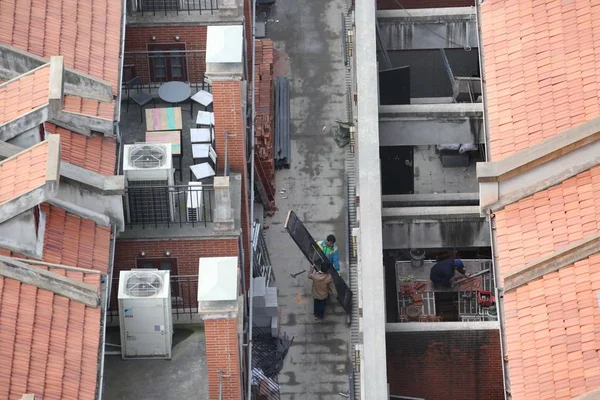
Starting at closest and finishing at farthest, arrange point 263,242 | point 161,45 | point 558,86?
point 558,86 < point 161,45 < point 263,242

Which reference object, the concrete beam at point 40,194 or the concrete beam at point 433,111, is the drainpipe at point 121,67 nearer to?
the concrete beam at point 40,194

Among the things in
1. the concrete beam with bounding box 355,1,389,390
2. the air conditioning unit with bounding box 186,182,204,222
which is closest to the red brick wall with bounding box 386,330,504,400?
the concrete beam with bounding box 355,1,389,390

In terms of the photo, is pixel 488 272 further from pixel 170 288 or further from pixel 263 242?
pixel 170 288

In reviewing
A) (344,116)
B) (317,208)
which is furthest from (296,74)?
(317,208)

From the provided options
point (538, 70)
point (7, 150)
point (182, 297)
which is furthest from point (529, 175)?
point (7, 150)

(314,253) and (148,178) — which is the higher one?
(148,178)

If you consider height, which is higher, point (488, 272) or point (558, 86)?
point (558, 86)

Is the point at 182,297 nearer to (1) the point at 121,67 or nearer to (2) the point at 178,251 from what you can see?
(2) the point at 178,251
